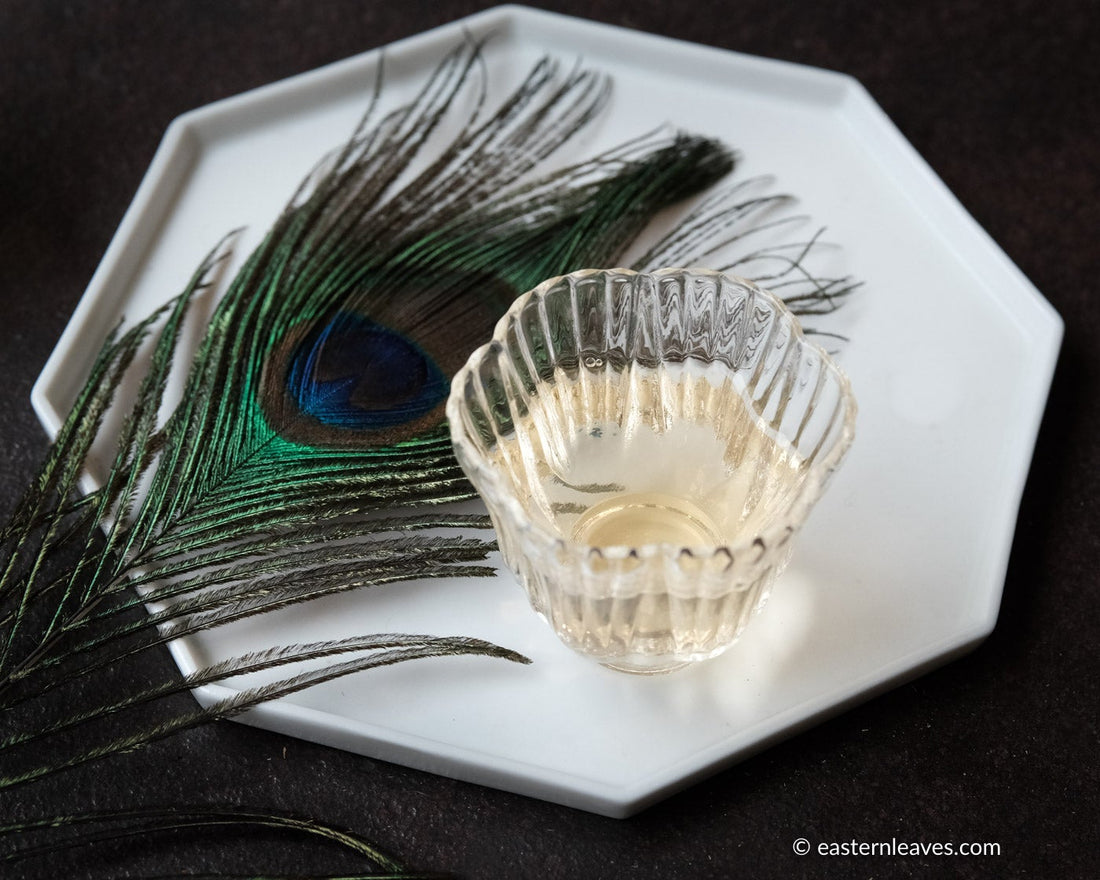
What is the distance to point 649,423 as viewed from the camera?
765 millimetres

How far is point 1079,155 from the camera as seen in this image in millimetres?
1025

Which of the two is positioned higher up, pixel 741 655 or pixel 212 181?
pixel 212 181

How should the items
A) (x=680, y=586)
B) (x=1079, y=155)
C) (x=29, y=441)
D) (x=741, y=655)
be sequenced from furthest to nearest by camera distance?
(x=1079, y=155)
(x=29, y=441)
(x=741, y=655)
(x=680, y=586)

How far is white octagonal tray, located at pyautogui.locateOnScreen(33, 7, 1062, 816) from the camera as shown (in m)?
0.71

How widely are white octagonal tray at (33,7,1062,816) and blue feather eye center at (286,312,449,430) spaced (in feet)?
0.37

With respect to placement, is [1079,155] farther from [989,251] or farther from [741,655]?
[741,655]

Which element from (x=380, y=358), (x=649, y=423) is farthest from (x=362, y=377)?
(x=649, y=423)

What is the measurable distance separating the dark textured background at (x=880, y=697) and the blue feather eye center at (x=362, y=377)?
0.20 m

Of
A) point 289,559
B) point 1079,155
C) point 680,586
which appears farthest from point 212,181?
point 1079,155

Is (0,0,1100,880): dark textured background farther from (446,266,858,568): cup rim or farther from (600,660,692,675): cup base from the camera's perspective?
(446,266,858,568): cup rim

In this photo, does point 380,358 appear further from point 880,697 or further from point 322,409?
point 880,697

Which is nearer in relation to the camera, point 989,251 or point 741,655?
point 741,655

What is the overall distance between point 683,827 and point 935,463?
282 mm

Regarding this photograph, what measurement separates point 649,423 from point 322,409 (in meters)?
0.21
